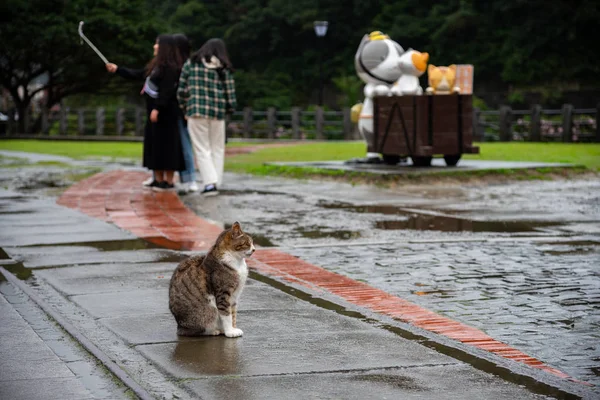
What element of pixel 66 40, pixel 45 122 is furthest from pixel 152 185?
pixel 45 122

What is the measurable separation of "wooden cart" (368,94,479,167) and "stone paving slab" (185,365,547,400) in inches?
492

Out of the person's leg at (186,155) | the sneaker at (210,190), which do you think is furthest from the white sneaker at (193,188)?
the sneaker at (210,190)

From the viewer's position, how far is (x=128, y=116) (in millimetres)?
46312

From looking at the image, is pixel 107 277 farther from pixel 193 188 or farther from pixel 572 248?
pixel 193 188

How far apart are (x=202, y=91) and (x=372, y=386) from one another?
930 centimetres

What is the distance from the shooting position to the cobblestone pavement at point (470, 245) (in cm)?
642

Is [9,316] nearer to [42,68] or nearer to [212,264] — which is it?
[212,264]

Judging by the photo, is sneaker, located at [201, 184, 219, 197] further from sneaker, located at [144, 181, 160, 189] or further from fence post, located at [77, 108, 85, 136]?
fence post, located at [77, 108, 85, 136]

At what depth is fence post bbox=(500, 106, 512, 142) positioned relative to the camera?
1375 inches

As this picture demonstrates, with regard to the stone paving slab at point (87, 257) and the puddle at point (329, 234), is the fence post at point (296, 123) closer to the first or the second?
the puddle at point (329, 234)

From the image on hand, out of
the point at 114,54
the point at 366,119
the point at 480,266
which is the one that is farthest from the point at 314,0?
the point at 480,266

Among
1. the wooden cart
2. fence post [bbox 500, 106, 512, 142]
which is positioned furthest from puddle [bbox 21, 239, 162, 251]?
fence post [bbox 500, 106, 512, 142]

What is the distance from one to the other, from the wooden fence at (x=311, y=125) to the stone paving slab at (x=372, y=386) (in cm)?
2610

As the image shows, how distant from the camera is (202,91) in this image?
544 inches
